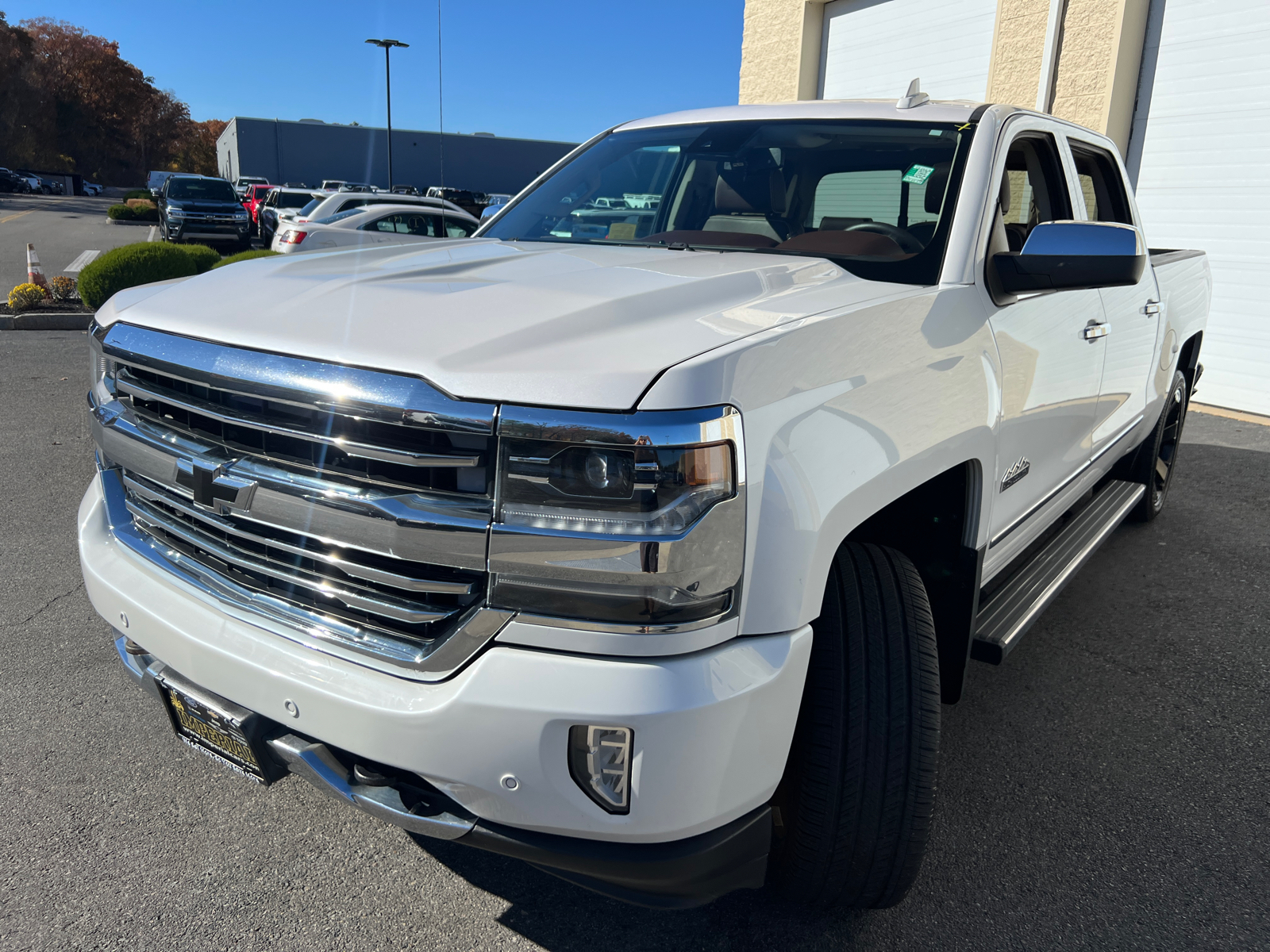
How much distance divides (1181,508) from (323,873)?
17.3ft

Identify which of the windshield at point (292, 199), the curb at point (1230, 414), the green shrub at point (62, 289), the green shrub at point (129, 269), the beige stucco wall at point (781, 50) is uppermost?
the beige stucco wall at point (781, 50)

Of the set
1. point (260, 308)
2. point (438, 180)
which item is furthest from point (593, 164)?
point (438, 180)

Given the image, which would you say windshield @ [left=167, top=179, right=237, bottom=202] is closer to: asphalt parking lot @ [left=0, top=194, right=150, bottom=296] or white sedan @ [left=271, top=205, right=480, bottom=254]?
asphalt parking lot @ [left=0, top=194, right=150, bottom=296]

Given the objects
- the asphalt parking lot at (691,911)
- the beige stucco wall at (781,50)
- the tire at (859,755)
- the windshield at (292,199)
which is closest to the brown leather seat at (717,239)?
the tire at (859,755)

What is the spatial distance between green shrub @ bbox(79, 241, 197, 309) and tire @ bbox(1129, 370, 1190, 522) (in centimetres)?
1014

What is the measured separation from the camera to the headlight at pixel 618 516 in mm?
1446

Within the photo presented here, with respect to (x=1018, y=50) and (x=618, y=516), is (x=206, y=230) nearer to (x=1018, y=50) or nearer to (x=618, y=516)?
(x=1018, y=50)

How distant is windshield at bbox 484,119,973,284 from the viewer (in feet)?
8.39

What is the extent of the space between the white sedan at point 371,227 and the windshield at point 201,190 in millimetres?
10068

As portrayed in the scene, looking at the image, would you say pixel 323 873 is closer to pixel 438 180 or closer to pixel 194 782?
pixel 194 782

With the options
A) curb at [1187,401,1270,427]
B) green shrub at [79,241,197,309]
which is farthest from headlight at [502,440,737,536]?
green shrub at [79,241,197,309]

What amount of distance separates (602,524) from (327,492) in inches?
20.2

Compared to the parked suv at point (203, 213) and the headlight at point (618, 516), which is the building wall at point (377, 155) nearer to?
the parked suv at point (203, 213)

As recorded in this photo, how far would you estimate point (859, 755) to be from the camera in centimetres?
183
